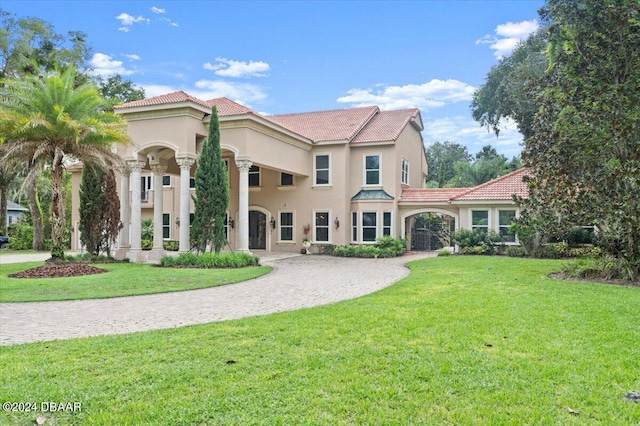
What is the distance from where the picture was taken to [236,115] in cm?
1841

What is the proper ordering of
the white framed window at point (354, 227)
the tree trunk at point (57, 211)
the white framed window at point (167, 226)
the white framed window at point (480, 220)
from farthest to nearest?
the white framed window at point (167, 226) → the white framed window at point (354, 227) → the white framed window at point (480, 220) → the tree trunk at point (57, 211)

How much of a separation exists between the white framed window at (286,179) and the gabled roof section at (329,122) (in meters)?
2.35

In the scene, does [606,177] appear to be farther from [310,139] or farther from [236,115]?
[310,139]

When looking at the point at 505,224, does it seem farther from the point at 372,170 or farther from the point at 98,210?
the point at 98,210

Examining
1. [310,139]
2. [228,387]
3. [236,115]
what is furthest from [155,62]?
[228,387]

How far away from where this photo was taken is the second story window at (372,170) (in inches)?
942

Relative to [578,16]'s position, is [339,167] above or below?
below

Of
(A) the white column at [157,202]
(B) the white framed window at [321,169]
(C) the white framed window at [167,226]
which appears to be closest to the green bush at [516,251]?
(B) the white framed window at [321,169]

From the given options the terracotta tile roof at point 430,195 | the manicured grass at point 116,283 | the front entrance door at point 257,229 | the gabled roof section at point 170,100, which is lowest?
the manicured grass at point 116,283

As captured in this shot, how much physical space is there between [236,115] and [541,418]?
1679 centimetres

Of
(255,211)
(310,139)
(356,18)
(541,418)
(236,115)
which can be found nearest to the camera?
(541,418)

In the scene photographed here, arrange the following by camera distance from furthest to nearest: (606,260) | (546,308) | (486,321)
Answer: (606,260) → (546,308) → (486,321)

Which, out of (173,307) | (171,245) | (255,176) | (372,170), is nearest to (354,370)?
(173,307)

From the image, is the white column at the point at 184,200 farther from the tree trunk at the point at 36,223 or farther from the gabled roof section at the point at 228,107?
the tree trunk at the point at 36,223
